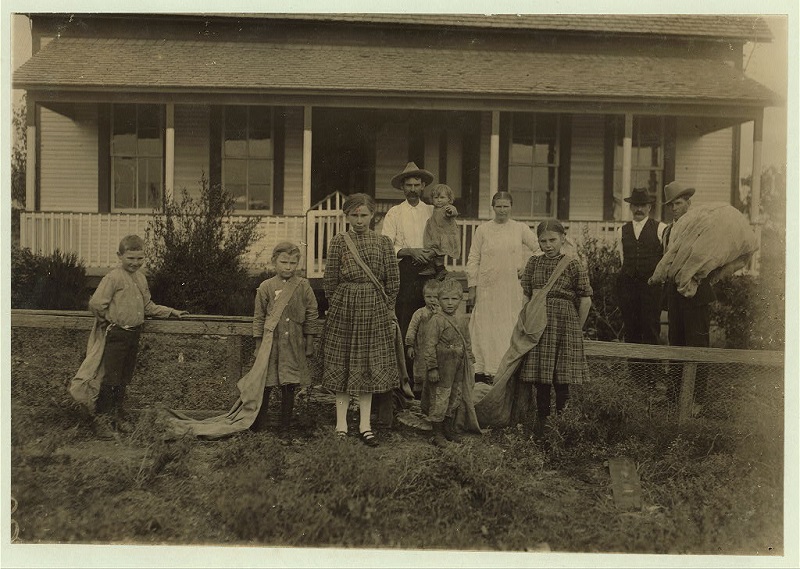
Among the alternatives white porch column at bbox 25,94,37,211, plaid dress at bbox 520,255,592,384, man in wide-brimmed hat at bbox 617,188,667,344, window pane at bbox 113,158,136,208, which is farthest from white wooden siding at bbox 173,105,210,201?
plaid dress at bbox 520,255,592,384

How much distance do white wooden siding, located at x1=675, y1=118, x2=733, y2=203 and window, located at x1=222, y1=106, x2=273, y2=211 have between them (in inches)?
290

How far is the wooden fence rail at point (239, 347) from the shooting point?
519 centimetres

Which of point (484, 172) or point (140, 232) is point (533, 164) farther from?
point (140, 232)

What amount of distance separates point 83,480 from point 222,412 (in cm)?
120

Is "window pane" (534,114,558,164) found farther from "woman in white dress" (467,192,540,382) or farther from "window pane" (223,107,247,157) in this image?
"woman in white dress" (467,192,540,382)

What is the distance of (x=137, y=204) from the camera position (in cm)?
1162

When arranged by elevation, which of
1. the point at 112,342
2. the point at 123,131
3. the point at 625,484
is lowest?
the point at 625,484

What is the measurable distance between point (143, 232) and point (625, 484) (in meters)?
8.19

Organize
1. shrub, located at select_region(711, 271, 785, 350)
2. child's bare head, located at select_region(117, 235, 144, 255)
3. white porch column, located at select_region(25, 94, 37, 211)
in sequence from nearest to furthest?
child's bare head, located at select_region(117, 235, 144, 255)
shrub, located at select_region(711, 271, 785, 350)
white porch column, located at select_region(25, 94, 37, 211)

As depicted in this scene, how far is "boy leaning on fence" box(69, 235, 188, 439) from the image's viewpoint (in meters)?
4.93

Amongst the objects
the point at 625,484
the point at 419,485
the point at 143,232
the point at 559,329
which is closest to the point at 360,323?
the point at 419,485

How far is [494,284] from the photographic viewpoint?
6.17 m

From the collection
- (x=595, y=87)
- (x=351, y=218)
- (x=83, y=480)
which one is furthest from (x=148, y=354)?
(x=595, y=87)

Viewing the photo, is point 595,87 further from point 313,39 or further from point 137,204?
point 137,204
